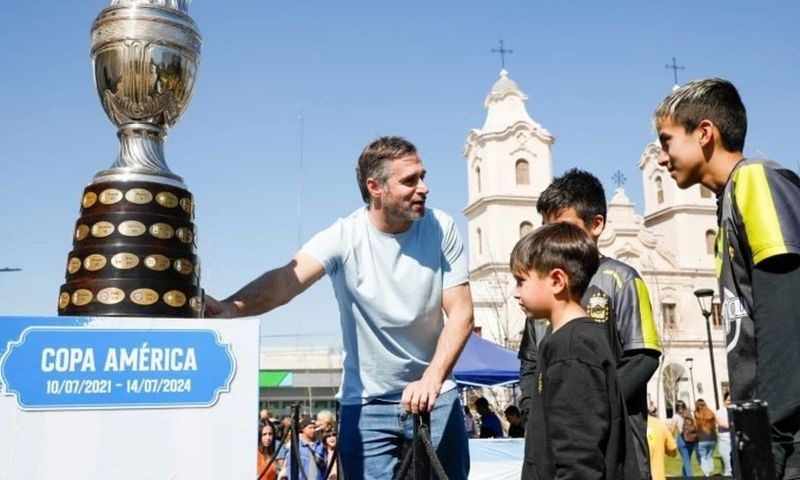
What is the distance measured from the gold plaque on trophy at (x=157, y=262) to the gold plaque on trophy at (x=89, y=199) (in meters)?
0.35

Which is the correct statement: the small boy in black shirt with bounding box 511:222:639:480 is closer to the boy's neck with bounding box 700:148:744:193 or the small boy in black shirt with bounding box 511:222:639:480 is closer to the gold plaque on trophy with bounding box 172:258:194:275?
the boy's neck with bounding box 700:148:744:193

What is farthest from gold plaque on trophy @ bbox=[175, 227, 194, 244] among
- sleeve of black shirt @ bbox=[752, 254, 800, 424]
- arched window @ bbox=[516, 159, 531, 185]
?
arched window @ bbox=[516, 159, 531, 185]

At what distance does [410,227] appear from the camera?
3477mm

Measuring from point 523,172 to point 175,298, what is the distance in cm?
5288

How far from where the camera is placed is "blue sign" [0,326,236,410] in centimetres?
242

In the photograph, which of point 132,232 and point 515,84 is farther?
point 515,84

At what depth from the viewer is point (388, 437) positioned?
327cm

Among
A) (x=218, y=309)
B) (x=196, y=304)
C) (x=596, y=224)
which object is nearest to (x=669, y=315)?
(x=596, y=224)

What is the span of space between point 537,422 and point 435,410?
0.97m

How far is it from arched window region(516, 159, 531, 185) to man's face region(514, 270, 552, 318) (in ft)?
172

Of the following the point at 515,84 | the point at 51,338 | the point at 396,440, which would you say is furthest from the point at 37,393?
the point at 515,84

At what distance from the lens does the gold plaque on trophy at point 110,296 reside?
2.81m

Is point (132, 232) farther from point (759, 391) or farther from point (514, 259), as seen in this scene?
point (759, 391)

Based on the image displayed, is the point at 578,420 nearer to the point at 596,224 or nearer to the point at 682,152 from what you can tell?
the point at 682,152
